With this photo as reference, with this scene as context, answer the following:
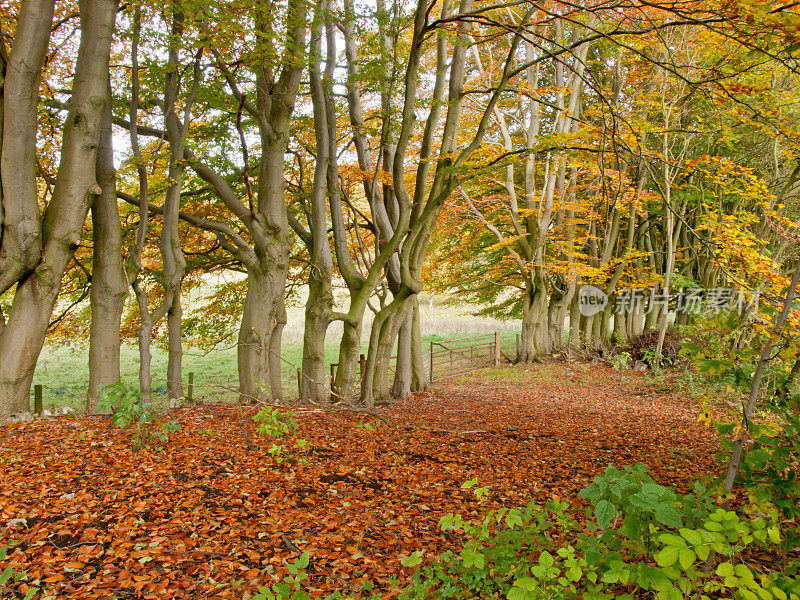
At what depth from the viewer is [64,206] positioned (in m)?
5.36

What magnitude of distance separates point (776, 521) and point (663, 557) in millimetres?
1035

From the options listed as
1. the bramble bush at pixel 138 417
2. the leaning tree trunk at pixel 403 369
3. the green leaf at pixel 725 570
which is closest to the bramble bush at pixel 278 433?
the bramble bush at pixel 138 417

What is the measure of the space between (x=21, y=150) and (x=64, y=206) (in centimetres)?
64

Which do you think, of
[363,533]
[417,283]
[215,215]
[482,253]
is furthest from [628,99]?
[363,533]

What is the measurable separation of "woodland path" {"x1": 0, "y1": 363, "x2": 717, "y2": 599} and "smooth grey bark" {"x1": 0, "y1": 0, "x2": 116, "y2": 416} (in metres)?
0.71

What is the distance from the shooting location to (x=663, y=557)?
Answer: 171 cm

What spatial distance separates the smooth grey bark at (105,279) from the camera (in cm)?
590

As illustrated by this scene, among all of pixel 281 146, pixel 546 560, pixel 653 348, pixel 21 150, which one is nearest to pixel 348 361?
pixel 281 146

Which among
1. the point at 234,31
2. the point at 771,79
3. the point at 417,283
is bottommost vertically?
the point at 417,283

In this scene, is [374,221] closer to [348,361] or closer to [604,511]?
[348,361]

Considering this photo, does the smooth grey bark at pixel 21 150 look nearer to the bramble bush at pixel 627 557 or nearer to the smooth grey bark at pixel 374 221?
the smooth grey bark at pixel 374 221

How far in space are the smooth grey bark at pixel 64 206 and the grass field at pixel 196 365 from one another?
4.49 meters

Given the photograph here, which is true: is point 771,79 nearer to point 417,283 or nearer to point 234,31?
point 417,283

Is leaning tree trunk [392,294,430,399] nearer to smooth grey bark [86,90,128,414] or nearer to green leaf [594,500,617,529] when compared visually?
smooth grey bark [86,90,128,414]
